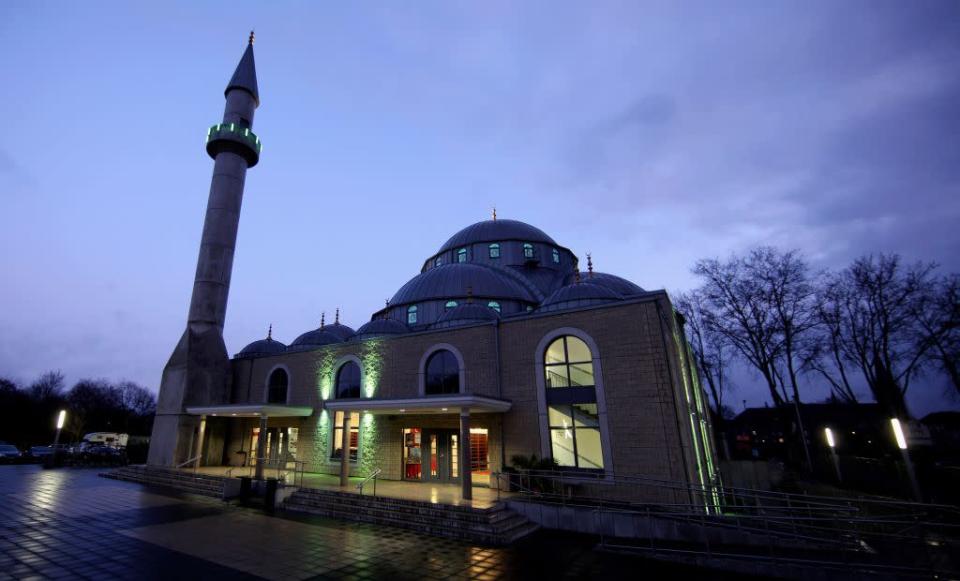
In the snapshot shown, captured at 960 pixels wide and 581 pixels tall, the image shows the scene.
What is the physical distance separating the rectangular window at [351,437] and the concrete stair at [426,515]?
5040 mm

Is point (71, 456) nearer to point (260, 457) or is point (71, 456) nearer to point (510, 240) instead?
point (260, 457)

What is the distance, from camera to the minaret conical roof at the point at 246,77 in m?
28.0

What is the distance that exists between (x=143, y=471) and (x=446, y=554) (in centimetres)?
1821

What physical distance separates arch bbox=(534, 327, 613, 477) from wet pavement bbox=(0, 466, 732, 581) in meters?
3.52

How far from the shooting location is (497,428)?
15609 mm

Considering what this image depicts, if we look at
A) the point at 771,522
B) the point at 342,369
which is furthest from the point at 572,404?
the point at 342,369

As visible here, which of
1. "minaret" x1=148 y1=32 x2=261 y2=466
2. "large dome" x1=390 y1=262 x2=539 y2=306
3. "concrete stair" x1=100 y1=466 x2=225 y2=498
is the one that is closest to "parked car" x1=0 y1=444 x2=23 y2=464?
"concrete stair" x1=100 y1=466 x2=225 y2=498

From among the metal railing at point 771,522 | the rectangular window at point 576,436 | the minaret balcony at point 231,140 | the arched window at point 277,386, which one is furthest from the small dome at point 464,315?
the minaret balcony at point 231,140

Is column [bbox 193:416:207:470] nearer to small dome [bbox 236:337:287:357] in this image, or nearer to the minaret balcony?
small dome [bbox 236:337:287:357]

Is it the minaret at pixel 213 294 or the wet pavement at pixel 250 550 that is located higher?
the minaret at pixel 213 294

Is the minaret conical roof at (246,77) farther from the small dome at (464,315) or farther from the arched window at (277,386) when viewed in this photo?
the small dome at (464,315)

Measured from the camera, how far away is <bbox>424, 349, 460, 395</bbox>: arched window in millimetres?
17281

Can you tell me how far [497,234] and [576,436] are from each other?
20.0m

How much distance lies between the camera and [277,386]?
2284 cm
